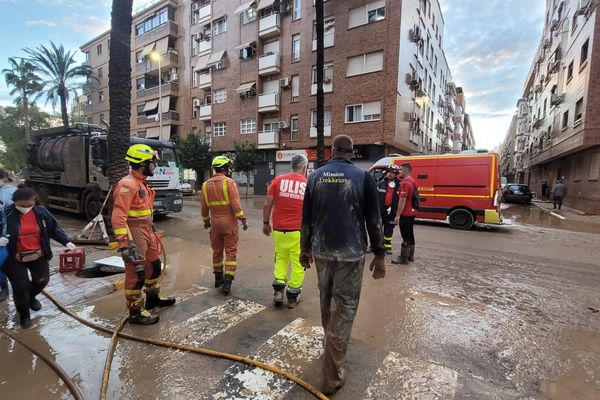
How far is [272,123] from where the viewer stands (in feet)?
83.7

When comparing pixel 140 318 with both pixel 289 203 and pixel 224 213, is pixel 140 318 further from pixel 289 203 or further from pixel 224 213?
pixel 289 203

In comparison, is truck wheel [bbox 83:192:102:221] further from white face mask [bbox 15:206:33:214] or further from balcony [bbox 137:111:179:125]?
balcony [bbox 137:111:179:125]

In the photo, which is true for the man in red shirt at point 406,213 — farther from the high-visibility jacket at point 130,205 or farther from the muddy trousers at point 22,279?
the muddy trousers at point 22,279

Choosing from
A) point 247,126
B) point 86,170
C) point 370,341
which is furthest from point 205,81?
point 370,341

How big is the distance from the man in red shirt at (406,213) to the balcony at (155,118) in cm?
3006

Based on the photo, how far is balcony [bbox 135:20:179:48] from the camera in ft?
103

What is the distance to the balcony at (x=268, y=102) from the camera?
80.5 feet

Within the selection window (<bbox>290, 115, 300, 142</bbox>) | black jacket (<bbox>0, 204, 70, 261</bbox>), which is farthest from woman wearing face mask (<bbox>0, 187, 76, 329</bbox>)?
window (<bbox>290, 115, 300, 142</bbox>)

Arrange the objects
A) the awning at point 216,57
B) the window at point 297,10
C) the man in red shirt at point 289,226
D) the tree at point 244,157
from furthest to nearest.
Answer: the awning at point 216,57 → the tree at point 244,157 → the window at point 297,10 → the man in red shirt at point 289,226

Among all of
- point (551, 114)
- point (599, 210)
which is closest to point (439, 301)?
point (599, 210)

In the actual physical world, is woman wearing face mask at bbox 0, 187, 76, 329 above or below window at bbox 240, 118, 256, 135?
below

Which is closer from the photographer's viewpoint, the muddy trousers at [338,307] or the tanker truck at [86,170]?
the muddy trousers at [338,307]

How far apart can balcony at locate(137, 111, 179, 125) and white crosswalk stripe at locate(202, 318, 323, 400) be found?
32141 mm

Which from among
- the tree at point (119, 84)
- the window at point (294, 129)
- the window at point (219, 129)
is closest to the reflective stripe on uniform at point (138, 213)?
the tree at point (119, 84)
